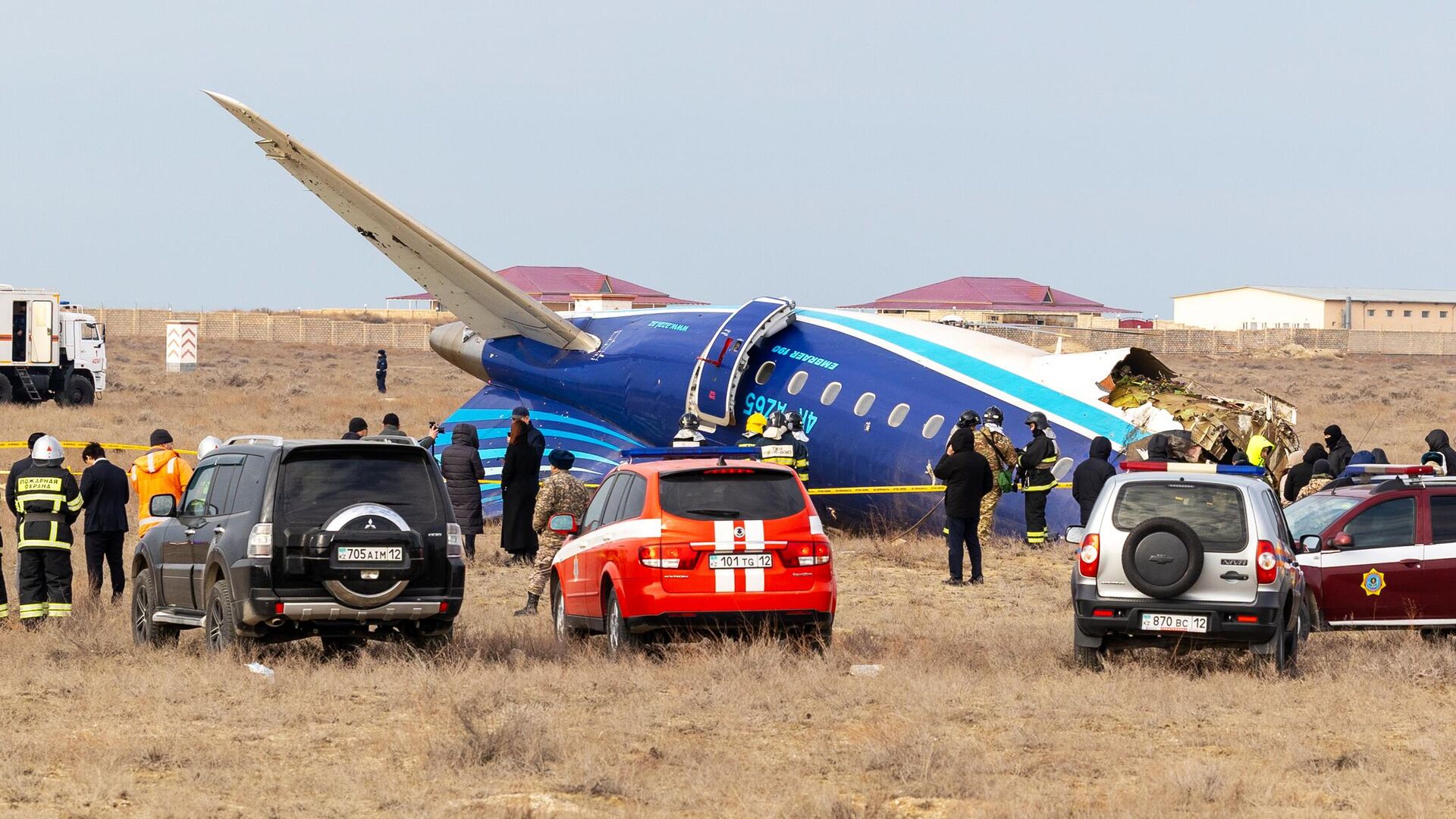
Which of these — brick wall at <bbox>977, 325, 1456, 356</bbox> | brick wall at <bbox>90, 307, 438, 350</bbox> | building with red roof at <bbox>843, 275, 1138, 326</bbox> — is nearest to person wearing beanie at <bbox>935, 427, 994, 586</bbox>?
brick wall at <bbox>977, 325, 1456, 356</bbox>

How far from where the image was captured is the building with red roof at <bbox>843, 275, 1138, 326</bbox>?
12106 centimetres

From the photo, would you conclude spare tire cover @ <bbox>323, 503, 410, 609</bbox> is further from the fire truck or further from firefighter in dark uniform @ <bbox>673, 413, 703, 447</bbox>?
the fire truck

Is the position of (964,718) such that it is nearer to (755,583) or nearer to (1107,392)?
(755,583)

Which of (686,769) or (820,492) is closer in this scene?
(686,769)

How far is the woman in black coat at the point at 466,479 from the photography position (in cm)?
2134

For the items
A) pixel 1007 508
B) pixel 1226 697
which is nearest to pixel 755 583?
pixel 1226 697

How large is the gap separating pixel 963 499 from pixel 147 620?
8.91m

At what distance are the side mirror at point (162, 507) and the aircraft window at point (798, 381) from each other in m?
10.8

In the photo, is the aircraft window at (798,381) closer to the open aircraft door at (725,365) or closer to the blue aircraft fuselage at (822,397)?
the blue aircraft fuselage at (822,397)

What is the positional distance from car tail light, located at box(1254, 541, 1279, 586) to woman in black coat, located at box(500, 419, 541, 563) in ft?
32.4

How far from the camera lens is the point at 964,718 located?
11.2 m

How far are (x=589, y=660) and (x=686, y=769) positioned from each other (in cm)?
380

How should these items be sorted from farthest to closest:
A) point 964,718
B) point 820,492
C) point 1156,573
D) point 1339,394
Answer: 1. point 1339,394
2. point 820,492
3. point 1156,573
4. point 964,718

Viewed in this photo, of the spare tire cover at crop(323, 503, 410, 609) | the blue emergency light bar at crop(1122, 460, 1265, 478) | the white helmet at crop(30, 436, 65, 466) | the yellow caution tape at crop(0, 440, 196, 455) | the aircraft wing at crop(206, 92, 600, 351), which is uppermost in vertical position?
the aircraft wing at crop(206, 92, 600, 351)
